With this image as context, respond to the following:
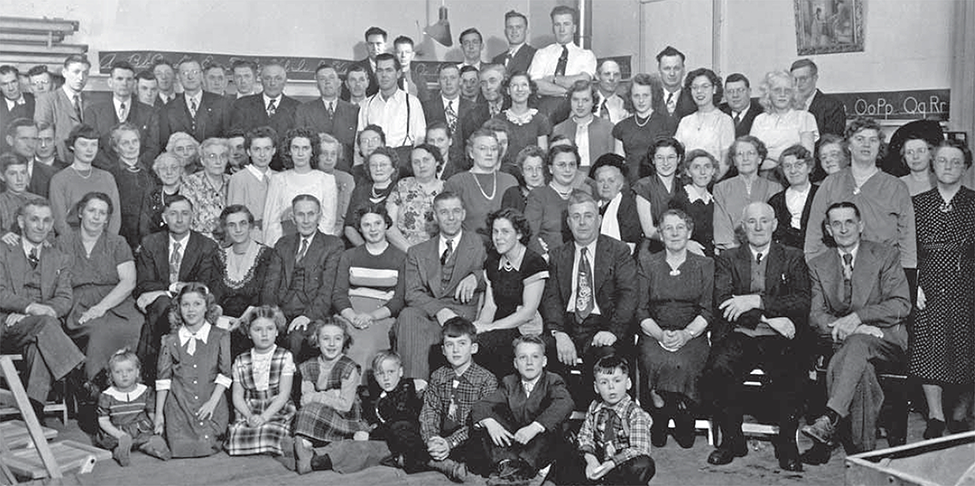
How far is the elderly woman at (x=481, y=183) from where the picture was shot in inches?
249

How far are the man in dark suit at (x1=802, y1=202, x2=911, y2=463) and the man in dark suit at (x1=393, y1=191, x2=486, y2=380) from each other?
1.70m

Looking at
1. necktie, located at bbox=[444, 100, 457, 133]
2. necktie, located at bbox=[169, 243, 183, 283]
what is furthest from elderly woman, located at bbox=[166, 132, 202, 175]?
necktie, located at bbox=[444, 100, 457, 133]

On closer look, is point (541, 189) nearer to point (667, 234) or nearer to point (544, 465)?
point (667, 234)

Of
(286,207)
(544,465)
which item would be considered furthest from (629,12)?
(544,465)

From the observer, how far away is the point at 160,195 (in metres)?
6.58

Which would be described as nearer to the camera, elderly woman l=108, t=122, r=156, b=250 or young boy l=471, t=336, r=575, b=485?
young boy l=471, t=336, r=575, b=485

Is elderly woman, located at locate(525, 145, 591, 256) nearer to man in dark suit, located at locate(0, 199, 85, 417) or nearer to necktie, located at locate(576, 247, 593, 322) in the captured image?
necktie, located at locate(576, 247, 593, 322)

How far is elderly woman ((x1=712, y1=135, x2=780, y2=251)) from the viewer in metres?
5.96

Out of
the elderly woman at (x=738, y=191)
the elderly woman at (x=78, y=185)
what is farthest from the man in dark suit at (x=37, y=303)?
the elderly woman at (x=738, y=191)

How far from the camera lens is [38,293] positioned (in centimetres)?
594

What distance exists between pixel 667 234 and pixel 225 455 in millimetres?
2386

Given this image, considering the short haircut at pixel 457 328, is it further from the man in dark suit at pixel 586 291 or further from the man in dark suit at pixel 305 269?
the man in dark suit at pixel 305 269

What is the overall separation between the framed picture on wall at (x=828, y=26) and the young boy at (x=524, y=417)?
392cm

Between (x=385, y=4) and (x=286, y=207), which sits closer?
(x=286, y=207)
